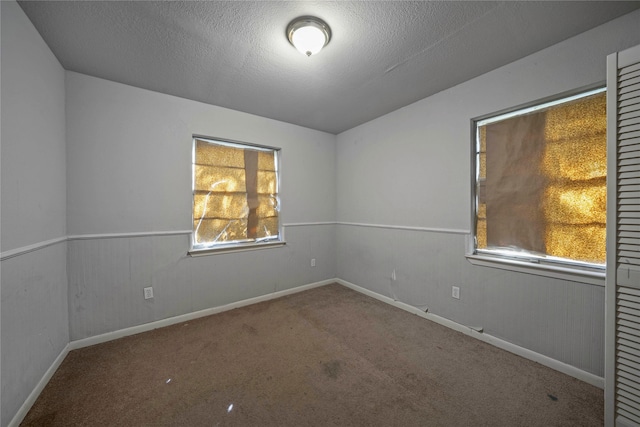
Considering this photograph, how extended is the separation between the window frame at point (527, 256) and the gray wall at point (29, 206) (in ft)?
11.1

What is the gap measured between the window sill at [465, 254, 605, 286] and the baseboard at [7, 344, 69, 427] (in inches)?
135

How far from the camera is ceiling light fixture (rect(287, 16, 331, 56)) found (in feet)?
5.11

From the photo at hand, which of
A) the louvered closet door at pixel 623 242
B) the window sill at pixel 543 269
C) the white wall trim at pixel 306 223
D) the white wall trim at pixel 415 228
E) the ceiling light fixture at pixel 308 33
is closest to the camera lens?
the louvered closet door at pixel 623 242

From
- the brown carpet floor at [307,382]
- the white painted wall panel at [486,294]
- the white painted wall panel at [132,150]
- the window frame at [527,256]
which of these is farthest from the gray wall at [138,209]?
the window frame at [527,256]

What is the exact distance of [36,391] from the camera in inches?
62.3

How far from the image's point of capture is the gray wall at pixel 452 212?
68.1 inches

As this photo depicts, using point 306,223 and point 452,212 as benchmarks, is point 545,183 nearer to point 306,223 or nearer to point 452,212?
point 452,212

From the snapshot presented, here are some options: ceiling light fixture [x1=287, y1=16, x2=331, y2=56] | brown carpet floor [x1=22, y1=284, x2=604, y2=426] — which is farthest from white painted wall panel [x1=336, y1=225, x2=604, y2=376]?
ceiling light fixture [x1=287, y1=16, x2=331, y2=56]

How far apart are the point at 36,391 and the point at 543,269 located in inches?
147

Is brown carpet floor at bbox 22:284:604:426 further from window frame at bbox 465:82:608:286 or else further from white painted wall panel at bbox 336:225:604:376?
window frame at bbox 465:82:608:286

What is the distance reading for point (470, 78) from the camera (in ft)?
7.51

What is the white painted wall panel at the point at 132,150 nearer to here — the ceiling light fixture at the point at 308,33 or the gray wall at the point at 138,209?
the gray wall at the point at 138,209

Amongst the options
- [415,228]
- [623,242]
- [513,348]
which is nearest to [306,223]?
[415,228]

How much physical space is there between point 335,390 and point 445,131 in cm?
256
